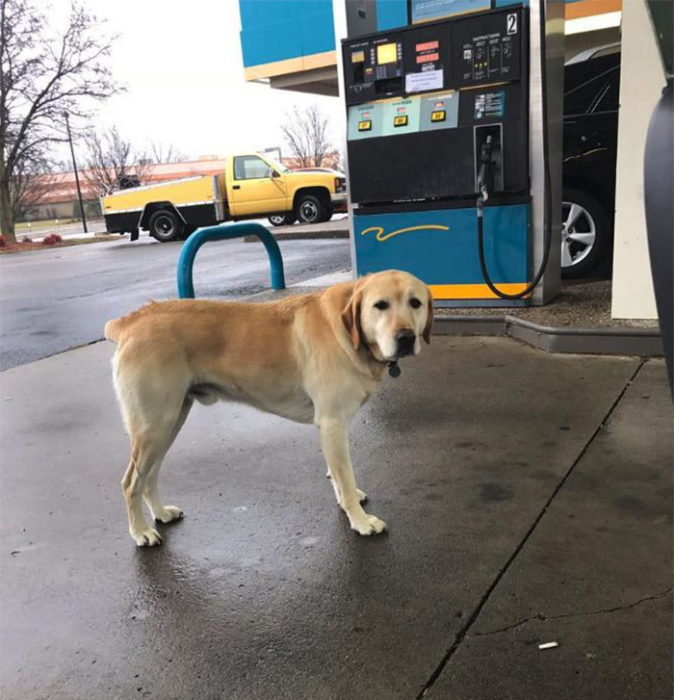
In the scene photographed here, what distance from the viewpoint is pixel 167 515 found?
3.10m

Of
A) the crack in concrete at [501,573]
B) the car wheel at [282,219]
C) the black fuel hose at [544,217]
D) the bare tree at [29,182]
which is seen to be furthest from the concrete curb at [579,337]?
the bare tree at [29,182]

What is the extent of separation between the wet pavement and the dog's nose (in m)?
0.82

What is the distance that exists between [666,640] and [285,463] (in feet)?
6.90

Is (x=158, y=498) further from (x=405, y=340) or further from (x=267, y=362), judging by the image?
(x=405, y=340)

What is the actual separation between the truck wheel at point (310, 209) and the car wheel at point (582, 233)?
14.0 m

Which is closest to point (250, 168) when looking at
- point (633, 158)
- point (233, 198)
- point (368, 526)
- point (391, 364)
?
point (233, 198)

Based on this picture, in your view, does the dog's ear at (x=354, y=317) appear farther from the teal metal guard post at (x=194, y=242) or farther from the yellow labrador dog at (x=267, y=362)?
the teal metal guard post at (x=194, y=242)

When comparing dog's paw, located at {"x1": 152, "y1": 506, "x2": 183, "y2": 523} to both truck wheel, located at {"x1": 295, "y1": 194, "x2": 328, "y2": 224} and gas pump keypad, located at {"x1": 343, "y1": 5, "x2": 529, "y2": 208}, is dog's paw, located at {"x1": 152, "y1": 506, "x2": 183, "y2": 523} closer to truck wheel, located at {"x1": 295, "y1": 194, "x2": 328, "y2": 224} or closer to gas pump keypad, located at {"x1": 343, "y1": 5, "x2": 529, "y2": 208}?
gas pump keypad, located at {"x1": 343, "y1": 5, "x2": 529, "y2": 208}

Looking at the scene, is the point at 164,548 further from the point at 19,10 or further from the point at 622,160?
the point at 19,10

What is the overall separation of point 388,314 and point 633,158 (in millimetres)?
3132

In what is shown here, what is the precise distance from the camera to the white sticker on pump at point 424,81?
18.5 feet

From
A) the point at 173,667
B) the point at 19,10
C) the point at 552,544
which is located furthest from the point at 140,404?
the point at 19,10

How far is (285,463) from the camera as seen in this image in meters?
3.66

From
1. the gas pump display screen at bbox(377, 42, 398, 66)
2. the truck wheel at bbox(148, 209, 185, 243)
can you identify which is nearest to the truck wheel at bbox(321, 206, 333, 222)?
the truck wheel at bbox(148, 209, 185, 243)
